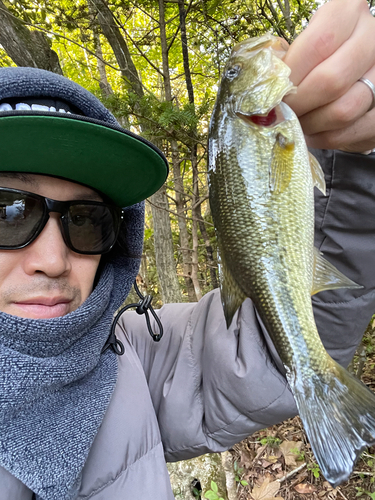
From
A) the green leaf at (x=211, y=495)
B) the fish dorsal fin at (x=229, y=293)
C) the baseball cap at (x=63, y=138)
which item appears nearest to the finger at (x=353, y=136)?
the fish dorsal fin at (x=229, y=293)

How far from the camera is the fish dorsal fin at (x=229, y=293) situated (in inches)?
48.2

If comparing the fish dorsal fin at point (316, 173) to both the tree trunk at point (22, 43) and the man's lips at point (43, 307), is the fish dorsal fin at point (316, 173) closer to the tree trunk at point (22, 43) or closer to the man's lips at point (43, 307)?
the man's lips at point (43, 307)

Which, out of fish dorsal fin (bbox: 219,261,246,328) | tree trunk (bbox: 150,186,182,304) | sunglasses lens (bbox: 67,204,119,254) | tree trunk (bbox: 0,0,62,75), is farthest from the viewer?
tree trunk (bbox: 150,186,182,304)

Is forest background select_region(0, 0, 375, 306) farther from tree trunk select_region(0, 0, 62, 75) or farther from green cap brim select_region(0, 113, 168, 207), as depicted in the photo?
green cap brim select_region(0, 113, 168, 207)

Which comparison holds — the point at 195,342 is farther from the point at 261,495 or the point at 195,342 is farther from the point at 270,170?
the point at 261,495

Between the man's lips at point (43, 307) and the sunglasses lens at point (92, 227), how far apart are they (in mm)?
261

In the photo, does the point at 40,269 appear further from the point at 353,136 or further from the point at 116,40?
the point at 116,40

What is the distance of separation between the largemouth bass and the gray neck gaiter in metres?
0.74

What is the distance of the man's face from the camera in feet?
4.42

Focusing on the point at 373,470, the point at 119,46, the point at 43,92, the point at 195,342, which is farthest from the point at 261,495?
the point at 119,46

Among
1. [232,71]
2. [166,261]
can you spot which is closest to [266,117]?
[232,71]

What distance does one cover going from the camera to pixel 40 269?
53.5 inches

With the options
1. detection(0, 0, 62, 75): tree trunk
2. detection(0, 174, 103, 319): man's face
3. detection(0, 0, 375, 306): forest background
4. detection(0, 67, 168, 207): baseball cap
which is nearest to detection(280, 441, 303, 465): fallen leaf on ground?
detection(0, 0, 375, 306): forest background

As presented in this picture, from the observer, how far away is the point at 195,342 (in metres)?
1.83
